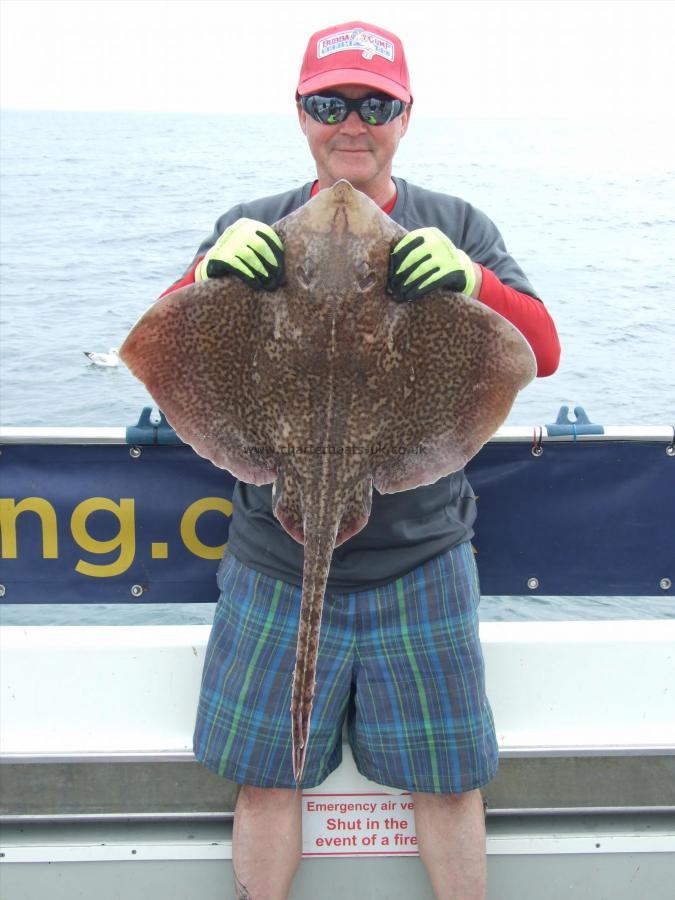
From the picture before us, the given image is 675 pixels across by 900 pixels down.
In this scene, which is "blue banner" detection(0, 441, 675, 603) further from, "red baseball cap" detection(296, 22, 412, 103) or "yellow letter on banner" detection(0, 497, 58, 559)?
"red baseball cap" detection(296, 22, 412, 103)

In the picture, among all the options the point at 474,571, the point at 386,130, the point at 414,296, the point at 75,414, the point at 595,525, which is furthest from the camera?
the point at 75,414

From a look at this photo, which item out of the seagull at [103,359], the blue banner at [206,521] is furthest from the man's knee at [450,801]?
the seagull at [103,359]

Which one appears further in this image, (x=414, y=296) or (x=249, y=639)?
(x=249, y=639)

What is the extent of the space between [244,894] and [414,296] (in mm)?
1771

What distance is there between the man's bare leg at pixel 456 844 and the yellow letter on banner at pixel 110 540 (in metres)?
1.36

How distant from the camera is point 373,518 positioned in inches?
100

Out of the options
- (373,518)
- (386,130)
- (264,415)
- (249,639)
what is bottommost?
(249,639)

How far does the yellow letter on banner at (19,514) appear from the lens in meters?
3.23

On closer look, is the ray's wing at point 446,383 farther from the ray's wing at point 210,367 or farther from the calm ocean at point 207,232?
the calm ocean at point 207,232

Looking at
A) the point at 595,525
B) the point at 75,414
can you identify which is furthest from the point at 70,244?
the point at 595,525

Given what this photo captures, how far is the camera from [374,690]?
2572mm

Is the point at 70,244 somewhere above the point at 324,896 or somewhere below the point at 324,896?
above

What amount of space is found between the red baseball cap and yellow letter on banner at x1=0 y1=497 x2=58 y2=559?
167 cm

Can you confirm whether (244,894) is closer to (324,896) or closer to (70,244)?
(324,896)
